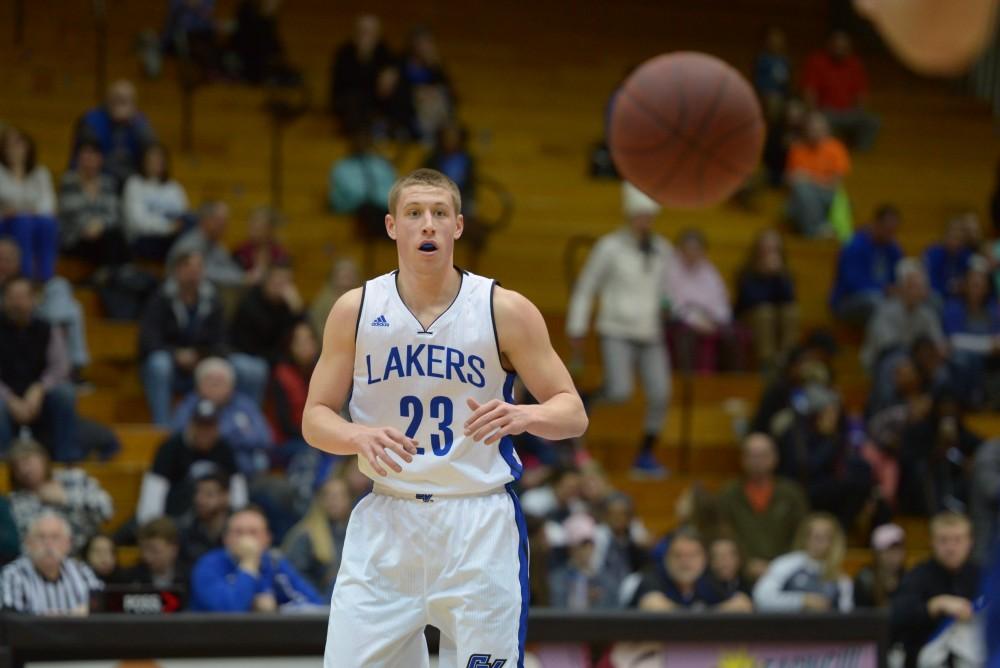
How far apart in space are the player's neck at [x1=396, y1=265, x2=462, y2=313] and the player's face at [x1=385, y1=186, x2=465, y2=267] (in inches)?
2.1

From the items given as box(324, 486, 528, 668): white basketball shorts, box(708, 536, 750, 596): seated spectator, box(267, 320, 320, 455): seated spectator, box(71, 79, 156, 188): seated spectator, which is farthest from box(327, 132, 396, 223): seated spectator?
box(324, 486, 528, 668): white basketball shorts

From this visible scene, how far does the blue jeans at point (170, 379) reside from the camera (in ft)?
35.1

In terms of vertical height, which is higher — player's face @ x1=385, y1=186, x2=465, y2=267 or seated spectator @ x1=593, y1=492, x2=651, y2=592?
player's face @ x1=385, y1=186, x2=465, y2=267

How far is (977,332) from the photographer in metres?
13.0

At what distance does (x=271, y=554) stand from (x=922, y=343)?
19.0 feet

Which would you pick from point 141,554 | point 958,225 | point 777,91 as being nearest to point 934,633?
point 141,554

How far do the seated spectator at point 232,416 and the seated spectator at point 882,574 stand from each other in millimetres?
3636

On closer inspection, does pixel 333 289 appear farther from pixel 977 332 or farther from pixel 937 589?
pixel 977 332

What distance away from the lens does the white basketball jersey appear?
5.03m

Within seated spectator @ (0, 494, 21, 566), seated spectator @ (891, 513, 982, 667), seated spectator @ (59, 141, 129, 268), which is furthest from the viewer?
seated spectator @ (59, 141, 129, 268)

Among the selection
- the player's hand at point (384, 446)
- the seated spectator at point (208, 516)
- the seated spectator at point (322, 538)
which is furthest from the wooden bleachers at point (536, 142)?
the player's hand at point (384, 446)

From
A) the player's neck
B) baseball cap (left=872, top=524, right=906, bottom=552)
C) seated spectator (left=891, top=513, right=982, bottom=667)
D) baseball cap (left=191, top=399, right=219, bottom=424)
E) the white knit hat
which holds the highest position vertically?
the white knit hat

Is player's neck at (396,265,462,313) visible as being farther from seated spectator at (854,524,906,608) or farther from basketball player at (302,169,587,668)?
seated spectator at (854,524,906,608)

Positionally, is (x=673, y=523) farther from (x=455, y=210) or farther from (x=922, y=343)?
(x=455, y=210)
